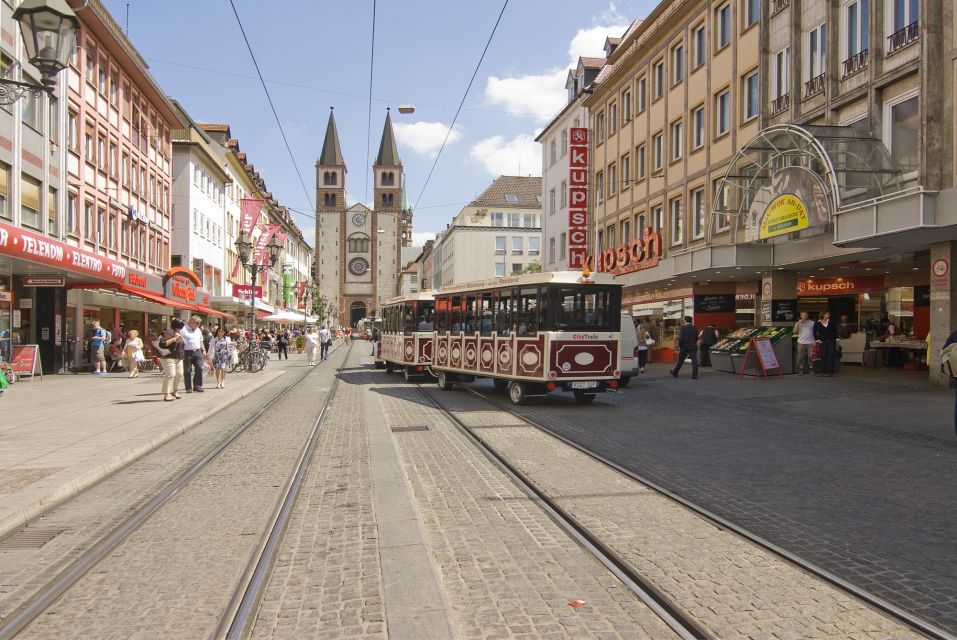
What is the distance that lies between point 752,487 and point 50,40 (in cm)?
820

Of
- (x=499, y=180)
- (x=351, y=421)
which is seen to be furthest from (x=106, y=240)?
(x=499, y=180)

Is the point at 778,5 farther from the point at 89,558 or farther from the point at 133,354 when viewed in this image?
the point at 89,558

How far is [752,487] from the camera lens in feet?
23.9

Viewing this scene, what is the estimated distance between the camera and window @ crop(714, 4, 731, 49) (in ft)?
86.2

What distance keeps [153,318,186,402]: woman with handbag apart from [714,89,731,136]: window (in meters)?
19.1

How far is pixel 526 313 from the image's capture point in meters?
15.0

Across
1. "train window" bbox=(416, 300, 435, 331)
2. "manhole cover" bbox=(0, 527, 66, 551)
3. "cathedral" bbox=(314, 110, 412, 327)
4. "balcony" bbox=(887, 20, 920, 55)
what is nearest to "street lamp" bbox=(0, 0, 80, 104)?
"manhole cover" bbox=(0, 527, 66, 551)

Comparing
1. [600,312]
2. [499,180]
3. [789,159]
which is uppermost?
[499,180]

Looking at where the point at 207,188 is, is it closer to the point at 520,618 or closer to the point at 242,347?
the point at 242,347

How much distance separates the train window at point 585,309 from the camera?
14.5 m

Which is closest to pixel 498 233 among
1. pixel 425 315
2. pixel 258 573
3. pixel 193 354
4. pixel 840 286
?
pixel 840 286

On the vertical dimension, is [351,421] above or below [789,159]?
below

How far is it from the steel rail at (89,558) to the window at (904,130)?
15.9 m

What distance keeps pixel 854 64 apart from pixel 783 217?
4062 millimetres
